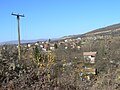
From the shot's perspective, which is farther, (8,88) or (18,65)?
(18,65)

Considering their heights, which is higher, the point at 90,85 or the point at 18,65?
the point at 18,65

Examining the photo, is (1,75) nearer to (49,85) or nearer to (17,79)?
(17,79)

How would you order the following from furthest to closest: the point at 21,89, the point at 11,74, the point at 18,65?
1. the point at 18,65
2. the point at 11,74
3. the point at 21,89

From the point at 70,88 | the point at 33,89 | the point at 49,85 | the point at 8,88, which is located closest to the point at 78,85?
the point at 70,88

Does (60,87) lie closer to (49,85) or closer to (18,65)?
(49,85)

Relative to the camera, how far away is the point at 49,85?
16.2 feet

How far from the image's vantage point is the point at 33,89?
185 inches

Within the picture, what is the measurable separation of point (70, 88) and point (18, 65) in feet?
4.79

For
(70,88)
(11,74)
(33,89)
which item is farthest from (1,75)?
(70,88)

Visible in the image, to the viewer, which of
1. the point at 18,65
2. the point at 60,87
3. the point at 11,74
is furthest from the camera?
the point at 18,65

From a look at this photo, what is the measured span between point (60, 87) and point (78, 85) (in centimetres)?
48

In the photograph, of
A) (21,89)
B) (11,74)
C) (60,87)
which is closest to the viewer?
(21,89)

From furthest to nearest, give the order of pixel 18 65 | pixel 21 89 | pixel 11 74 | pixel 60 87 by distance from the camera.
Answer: pixel 18 65
pixel 11 74
pixel 60 87
pixel 21 89

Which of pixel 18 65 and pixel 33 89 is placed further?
pixel 18 65
